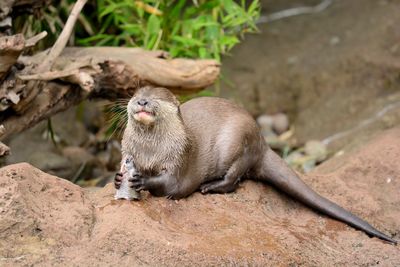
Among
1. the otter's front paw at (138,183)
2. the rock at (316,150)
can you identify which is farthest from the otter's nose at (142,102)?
the rock at (316,150)

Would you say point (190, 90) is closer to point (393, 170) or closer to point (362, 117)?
point (393, 170)

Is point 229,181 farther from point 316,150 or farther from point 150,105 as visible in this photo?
point 316,150

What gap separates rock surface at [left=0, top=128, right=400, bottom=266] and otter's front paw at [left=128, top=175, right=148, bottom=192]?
55 millimetres

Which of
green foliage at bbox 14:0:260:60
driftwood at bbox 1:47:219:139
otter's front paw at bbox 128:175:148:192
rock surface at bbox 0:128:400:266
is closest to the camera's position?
rock surface at bbox 0:128:400:266

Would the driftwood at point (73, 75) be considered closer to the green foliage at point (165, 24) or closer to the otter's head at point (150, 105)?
the green foliage at point (165, 24)

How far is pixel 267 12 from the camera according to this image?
255 inches

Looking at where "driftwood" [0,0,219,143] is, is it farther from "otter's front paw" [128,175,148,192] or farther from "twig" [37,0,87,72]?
"otter's front paw" [128,175,148,192]

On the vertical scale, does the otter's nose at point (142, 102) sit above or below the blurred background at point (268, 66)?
above

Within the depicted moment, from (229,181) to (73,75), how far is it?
923mm

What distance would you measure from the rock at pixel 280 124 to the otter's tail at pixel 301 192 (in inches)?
89.8

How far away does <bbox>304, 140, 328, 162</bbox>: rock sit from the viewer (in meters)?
4.96

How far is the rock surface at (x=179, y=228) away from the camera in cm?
249

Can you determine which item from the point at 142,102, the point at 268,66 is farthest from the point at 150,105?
the point at 268,66

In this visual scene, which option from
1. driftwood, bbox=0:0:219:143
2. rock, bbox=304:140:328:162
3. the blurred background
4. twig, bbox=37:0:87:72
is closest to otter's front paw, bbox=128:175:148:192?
driftwood, bbox=0:0:219:143
